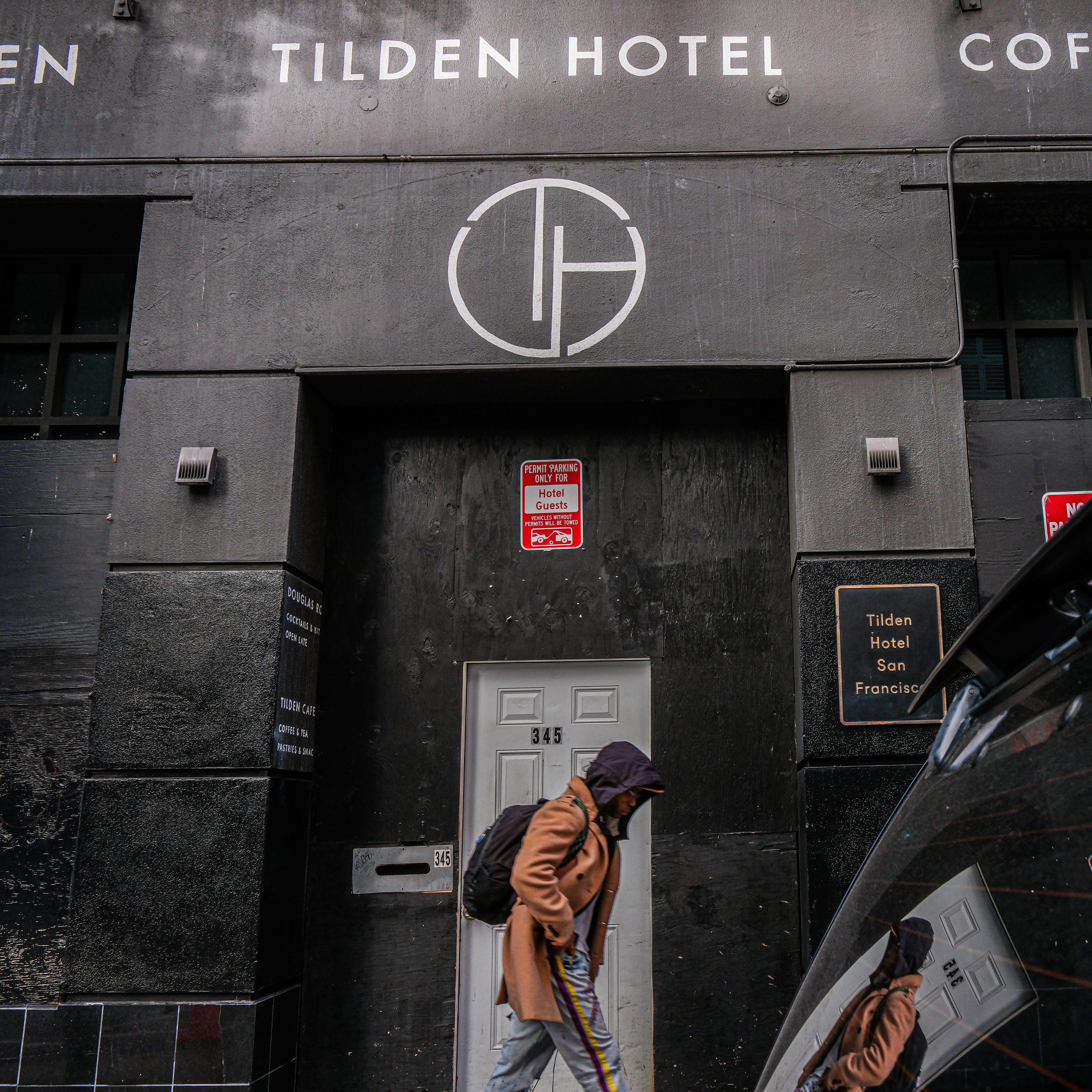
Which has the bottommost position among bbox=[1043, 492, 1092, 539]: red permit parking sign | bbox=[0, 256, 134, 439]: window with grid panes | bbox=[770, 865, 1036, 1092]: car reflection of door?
bbox=[770, 865, 1036, 1092]: car reflection of door

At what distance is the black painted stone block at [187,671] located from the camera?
5.31 m

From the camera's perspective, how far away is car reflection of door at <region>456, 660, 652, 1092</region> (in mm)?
5449

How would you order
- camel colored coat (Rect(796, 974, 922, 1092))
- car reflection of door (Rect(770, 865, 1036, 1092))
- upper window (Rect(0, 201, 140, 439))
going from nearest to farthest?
car reflection of door (Rect(770, 865, 1036, 1092)), camel colored coat (Rect(796, 974, 922, 1092)), upper window (Rect(0, 201, 140, 439))

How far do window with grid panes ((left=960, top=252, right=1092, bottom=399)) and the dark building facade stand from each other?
Answer: 0.09 feet

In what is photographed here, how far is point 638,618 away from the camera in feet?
19.1

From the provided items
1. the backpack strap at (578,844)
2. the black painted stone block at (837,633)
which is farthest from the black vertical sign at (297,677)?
the black painted stone block at (837,633)

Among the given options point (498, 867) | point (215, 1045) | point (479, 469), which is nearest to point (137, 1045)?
point (215, 1045)

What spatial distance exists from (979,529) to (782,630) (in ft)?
3.72

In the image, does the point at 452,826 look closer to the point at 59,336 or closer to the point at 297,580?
the point at 297,580

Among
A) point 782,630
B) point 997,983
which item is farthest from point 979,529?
point 997,983

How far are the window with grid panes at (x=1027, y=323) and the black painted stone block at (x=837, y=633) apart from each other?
51.0 inches

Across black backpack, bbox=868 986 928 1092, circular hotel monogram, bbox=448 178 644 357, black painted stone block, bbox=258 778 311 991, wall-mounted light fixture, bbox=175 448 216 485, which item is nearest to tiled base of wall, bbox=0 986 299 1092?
black painted stone block, bbox=258 778 311 991

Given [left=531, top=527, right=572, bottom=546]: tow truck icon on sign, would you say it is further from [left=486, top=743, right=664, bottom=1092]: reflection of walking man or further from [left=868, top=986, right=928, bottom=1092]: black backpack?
[left=868, top=986, right=928, bottom=1092]: black backpack

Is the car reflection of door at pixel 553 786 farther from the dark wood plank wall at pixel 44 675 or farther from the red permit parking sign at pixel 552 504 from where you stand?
the dark wood plank wall at pixel 44 675
